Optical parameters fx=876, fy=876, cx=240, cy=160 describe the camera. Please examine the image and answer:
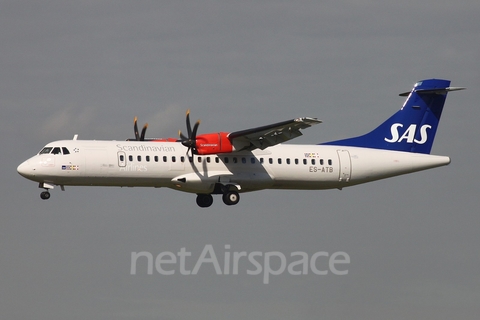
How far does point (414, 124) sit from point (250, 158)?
762 cm

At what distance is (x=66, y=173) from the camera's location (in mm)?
31719

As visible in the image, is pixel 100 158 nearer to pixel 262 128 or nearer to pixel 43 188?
pixel 43 188

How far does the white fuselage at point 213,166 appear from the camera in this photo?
31.9 metres

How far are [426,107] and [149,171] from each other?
40.7 ft

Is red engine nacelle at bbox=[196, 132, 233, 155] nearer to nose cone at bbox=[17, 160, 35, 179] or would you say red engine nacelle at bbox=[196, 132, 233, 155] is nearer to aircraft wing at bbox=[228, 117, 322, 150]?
aircraft wing at bbox=[228, 117, 322, 150]

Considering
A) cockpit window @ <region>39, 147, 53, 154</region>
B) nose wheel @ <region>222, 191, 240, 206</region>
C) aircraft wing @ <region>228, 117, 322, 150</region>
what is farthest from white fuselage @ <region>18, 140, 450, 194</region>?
aircraft wing @ <region>228, 117, 322, 150</region>

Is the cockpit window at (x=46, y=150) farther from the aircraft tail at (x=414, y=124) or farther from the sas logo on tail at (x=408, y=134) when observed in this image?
the sas logo on tail at (x=408, y=134)

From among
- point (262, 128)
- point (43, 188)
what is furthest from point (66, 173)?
point (262, 128)

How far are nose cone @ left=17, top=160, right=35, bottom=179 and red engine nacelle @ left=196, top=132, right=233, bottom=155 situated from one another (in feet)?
19.9

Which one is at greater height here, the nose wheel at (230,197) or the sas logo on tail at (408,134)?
the sas logo on tail at (408,134)

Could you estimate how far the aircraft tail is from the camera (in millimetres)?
36406

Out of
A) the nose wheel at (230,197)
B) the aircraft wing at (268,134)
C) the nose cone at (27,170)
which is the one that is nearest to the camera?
the nose cone at (27,170)

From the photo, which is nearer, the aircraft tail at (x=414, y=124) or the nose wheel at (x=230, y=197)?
the nose wheel at (x=230, y=197)

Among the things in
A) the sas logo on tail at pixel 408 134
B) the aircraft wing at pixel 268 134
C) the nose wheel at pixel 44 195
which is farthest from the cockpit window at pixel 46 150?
the sas logo on tail at pixel 408 134
